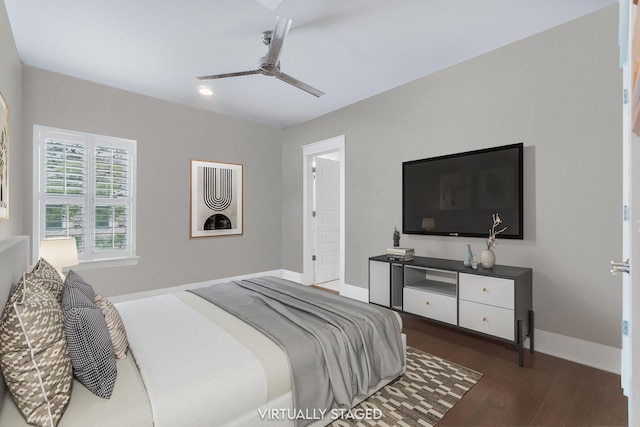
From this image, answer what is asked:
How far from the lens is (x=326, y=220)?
5.34m

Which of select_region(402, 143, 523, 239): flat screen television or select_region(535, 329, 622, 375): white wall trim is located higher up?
select_region(402, 143, 523, 239): flat screen television

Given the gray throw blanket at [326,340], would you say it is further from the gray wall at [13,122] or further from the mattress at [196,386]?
the gray wall at [13,122]

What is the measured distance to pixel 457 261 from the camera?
3.11 metres

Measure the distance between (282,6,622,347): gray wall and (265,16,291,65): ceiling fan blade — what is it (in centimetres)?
190

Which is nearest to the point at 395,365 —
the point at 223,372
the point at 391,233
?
the point at 223,372

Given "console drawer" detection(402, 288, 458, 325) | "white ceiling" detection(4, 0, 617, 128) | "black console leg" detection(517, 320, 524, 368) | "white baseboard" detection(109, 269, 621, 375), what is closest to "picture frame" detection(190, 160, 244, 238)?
"white ceiling" detection(4, 0, 617, 128)

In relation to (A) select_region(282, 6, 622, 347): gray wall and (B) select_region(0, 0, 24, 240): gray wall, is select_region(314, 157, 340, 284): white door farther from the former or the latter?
(B) select_region(0, 0, 24, 240): gray wall

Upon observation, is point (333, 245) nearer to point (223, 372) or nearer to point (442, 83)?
point (442, 83)

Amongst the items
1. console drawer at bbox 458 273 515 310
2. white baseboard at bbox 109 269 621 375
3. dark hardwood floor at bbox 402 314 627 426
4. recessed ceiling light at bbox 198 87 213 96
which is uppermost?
recessed ceiling light at bbox 198 87 213 96

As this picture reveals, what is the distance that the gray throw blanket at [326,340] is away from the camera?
162 cm

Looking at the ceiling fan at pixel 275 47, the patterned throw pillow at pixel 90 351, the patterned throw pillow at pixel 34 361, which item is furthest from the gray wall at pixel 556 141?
the patterned throw pillow at pixel 34 361

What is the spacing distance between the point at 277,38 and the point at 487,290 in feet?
8.60

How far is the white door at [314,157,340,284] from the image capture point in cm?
519

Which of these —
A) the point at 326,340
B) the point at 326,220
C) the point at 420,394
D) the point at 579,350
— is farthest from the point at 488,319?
the point at 326,220
